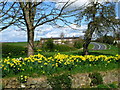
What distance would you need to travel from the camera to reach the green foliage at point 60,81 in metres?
3.64

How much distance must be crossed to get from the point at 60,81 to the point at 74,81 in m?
0.42

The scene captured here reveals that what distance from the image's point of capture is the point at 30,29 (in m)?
5.08

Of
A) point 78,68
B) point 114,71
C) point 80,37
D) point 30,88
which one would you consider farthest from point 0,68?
point 80,37

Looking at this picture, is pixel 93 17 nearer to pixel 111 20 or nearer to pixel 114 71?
pixel 111 20

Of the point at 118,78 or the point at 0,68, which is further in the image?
the point at 118,78

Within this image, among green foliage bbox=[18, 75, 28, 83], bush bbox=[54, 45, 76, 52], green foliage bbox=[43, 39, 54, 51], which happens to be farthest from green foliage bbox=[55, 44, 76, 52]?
green foliage bbox=[18, 75, 28, 83]

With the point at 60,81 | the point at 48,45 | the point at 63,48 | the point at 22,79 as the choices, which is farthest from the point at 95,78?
the point at 63,48

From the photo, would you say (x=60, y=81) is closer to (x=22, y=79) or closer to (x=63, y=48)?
(x=22, y=79)

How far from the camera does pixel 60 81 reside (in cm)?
370

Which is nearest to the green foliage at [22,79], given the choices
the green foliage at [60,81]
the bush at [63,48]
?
the green foliage at [60,81]

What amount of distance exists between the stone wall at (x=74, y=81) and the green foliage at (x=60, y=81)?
113 millimetres

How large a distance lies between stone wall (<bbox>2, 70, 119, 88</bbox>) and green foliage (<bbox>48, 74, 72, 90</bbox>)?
0.11 m

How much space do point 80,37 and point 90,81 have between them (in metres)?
4.65

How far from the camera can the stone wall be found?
3.40m
